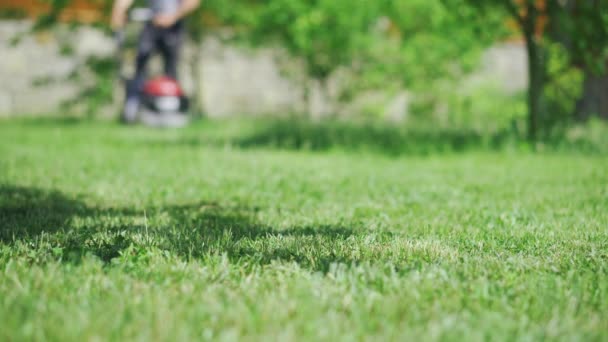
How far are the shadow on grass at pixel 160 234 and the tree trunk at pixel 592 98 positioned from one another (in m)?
11.4

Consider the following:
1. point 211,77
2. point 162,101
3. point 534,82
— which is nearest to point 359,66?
point 211,77

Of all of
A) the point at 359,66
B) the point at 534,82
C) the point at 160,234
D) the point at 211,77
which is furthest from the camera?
the point at 211,77

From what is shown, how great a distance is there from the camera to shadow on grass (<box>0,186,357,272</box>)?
2.91 metres

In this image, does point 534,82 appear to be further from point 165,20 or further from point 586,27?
point 165,20

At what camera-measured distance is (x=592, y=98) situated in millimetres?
13742

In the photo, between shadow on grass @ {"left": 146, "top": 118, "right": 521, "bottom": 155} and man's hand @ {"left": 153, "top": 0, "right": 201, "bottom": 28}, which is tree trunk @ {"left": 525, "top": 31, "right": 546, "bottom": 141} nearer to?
shadow on grass @ {"left": 146, "top": 118, "right": 521, "bottom": 155}

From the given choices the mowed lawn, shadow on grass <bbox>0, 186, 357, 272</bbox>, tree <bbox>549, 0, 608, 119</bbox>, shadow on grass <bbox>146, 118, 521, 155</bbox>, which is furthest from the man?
shadow on grass <bbox>0, 186, 357, 272</bbox>

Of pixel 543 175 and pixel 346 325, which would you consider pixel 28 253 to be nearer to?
pixel 346 325

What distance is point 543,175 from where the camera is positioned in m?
6.41

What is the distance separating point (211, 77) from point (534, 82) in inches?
391

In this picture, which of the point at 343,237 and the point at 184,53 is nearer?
the point at 343,237

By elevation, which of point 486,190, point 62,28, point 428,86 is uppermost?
point 62,28

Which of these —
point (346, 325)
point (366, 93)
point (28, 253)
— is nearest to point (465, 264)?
point (346, 325)

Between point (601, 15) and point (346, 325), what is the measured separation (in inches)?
270
